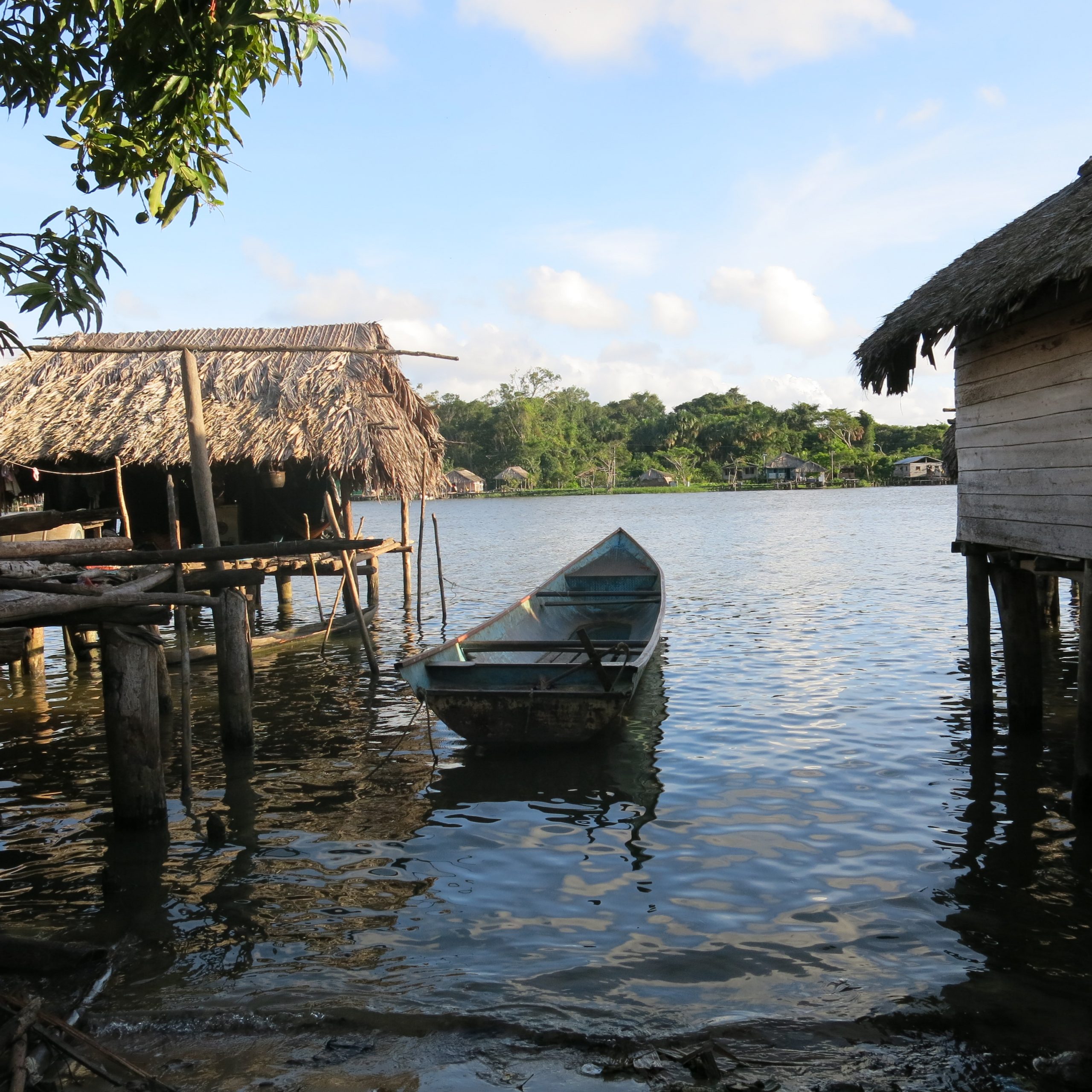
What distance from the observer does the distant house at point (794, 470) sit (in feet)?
242

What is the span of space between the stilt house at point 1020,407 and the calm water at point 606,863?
2.94 ft

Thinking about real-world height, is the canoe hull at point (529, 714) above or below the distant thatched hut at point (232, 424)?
below

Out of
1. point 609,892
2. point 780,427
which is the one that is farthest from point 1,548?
point 780,427

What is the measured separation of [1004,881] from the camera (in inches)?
201

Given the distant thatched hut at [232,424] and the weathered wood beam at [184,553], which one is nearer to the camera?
the weathered wood beam at [184,553]

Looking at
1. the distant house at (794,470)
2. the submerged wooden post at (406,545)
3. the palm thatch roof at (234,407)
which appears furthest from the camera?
the distant house at (794,470)

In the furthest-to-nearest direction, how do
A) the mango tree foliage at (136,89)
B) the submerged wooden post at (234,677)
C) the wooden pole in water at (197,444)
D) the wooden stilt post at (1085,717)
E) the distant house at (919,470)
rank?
1. the distant house at (919,470)
2. the submerged wooden post at (234,677)
3. the wooden pole in water at (197,444)
4. the wooden stilt post at (1085,717)
5. the mango tree foliage at (136,89)

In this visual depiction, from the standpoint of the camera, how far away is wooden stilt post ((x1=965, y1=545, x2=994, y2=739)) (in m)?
7.46

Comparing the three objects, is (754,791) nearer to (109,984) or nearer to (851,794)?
(851,794)

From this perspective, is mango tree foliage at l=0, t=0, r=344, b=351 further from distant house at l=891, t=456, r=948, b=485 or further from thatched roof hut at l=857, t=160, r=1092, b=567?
distant house at l=891, t=456, r=948, b=485

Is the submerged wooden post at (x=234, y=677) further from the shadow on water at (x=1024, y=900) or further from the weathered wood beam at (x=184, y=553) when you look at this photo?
the shadow on water at (x=1024, y=900)

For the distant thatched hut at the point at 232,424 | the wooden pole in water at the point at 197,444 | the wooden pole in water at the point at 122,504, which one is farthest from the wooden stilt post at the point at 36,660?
the wooden pole in water at the point at 197,444

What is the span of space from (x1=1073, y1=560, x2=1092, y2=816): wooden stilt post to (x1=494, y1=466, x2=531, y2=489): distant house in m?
67.2

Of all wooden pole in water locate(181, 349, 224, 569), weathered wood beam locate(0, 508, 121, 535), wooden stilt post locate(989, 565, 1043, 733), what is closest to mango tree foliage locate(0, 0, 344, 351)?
weathered wood beam locate(0, 508, 121, 535)
